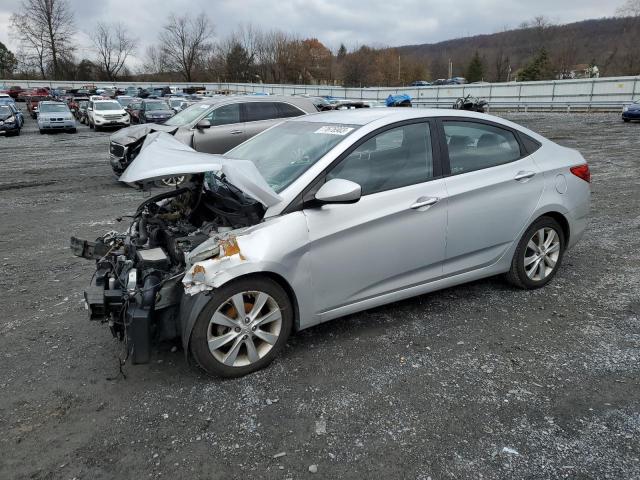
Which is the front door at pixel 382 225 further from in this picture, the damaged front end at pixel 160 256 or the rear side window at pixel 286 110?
the rear side window at pixel 286 110

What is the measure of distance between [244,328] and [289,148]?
1.55 metres

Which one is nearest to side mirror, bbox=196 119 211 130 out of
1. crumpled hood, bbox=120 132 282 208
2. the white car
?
crumpled hood, bbox=120 132 282 208

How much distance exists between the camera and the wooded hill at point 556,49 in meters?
65.7

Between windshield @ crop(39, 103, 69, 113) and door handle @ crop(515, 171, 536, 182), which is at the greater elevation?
windshield @ crop(39, 103, 69, 113)

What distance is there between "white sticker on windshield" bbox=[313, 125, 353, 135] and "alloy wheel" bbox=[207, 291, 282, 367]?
1.42 meters

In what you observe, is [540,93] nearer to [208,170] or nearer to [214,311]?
[208,170]

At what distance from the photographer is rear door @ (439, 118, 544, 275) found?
3891mm

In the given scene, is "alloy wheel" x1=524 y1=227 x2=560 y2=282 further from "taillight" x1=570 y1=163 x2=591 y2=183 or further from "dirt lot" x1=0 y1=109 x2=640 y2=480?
"taillight" x1=570 y1=163 x2=591 y2=183

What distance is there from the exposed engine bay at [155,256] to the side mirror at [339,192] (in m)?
0.43

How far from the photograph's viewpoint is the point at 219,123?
10.4m

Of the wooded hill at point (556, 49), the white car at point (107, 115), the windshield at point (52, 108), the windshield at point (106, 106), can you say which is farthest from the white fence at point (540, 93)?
the wooded hill at point (556, 49)

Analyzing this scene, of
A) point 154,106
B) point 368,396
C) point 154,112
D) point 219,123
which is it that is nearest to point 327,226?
point 368,396

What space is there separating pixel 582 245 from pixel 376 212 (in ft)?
12.1

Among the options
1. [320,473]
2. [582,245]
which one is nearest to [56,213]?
[320,473]
